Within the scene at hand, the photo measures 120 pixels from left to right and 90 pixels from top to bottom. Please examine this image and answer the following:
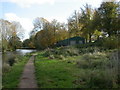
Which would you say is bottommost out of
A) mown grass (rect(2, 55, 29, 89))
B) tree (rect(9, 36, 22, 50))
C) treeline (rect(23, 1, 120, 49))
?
mown grass (rect(2, 55, 29, 89))

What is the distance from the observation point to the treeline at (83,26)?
32969 mm

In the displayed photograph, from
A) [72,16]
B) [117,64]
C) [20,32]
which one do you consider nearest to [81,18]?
[72,16]

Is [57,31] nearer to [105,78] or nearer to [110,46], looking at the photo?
[110,46]

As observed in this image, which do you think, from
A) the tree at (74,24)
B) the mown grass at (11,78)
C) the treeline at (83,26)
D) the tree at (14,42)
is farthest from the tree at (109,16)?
the mown grass at (11,78)

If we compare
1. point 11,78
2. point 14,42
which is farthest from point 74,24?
point 11,78

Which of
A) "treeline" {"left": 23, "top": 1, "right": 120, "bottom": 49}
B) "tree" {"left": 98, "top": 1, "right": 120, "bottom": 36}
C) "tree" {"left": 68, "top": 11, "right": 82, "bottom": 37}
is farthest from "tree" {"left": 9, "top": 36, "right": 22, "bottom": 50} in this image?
"tree" {"left": 98, "top": 1, "right": 120, "bottom": 36}

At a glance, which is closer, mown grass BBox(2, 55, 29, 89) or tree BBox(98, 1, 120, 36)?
mown grass BBox(2, 55, 29, 89)

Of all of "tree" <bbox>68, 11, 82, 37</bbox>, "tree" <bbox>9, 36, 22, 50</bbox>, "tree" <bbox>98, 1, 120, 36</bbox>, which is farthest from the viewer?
"tree" <bbox>68, 11, 82, 37</bbox>

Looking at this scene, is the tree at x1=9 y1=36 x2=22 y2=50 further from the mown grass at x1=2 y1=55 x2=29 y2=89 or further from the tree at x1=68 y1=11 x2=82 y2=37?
the mown grass at x1=2 y1=55 x2=29 y2=89

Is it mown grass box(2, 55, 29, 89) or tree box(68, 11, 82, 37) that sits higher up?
tree box(68, 11, 82, 37)

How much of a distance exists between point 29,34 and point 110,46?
34715 mm

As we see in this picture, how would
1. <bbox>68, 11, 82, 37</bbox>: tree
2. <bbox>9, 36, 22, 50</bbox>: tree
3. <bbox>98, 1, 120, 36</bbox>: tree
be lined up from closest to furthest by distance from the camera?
<bbox>98, 1, 120, 36</bbox>: tree → <bbox>9, 36, 22, 50</bbox>: tree → <bbox>68, 11, 82, 37</bbox>: tree

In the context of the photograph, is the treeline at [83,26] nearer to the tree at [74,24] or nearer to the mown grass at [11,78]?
the tree at [74,24]

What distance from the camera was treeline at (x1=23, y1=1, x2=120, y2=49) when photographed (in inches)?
1298
